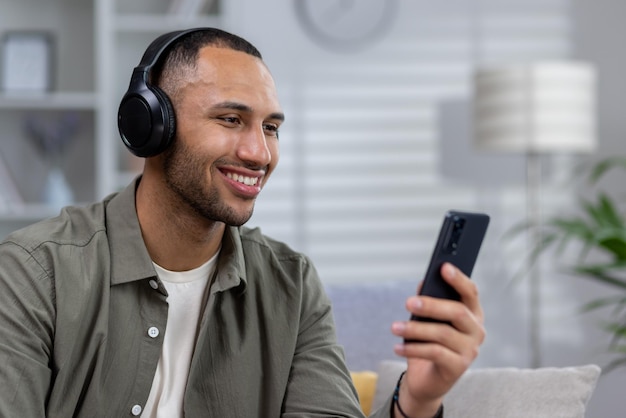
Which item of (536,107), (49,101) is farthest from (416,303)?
(49,101)

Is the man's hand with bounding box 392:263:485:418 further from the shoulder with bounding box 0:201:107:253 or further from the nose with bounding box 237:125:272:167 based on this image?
the shoulder with bounding box 0:201:107:253

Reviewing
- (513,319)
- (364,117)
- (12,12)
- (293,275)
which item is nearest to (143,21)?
(12,12)

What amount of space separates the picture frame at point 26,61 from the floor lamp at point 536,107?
159 centimetres

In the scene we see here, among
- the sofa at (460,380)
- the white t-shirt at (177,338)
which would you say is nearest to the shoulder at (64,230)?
the white t-shirt at (177,338)

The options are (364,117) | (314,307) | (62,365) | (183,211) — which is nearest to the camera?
(62,365)

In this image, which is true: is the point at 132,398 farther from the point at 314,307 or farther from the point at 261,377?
the point at 314,307

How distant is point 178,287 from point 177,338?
0.08m

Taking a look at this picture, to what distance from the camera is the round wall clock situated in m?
3.68

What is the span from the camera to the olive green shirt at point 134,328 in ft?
4.47

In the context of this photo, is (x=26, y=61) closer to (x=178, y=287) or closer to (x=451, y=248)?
(x=178, y=287)

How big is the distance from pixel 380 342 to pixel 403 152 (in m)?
1.69

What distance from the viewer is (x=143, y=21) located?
350cm

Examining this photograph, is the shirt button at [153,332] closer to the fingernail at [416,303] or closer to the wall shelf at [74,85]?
the fingernail at [416,303]

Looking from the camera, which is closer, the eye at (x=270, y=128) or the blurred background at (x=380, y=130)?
the eye at (x=270, y=128)
